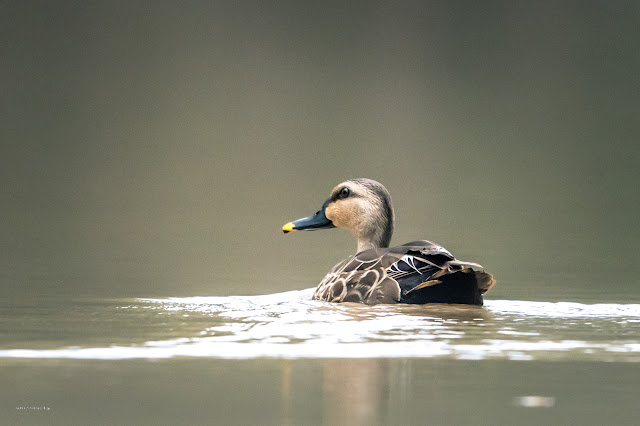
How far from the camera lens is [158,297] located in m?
7.07

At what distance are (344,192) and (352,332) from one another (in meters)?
2.61

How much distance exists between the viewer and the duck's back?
5918 mm

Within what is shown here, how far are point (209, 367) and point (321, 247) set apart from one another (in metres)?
7.83

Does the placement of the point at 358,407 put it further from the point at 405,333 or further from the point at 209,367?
the point at 405,333

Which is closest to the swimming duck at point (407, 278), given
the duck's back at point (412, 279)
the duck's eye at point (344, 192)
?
the duck's back at point (412, 279)

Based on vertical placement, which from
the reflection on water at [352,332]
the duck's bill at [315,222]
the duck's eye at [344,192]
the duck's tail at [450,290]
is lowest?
the reflection on water at [352,332]

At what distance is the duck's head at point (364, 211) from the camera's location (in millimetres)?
7340

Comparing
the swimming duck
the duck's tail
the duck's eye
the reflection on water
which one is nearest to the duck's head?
the duck's eye

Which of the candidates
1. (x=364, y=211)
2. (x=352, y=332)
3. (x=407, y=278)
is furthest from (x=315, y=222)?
(x=352, y=332)

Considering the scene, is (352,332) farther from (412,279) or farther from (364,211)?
(364,211)

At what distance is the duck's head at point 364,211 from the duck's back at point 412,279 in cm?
101

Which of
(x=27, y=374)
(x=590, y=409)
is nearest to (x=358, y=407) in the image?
(x=590, y=409)

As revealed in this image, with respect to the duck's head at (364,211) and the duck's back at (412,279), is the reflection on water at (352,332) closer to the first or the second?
the duck's back at (412,279)

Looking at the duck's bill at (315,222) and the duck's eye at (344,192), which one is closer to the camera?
the duck's eye at (344,192)
